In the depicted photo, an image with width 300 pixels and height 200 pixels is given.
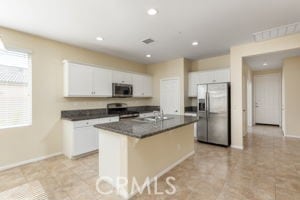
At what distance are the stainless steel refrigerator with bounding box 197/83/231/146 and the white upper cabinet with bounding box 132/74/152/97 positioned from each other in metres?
2.00

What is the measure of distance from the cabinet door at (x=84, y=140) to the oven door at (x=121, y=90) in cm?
135

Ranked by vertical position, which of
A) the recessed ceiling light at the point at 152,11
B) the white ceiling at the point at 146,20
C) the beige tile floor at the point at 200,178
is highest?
the white ceiling at the point at 146,20

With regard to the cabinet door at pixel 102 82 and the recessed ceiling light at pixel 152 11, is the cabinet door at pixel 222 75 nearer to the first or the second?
the recessed ceiling light at pixel 152 11

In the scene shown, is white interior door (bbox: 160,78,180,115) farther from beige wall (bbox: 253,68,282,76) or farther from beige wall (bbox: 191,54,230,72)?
beige wall (bbox: 253,68,282,76)

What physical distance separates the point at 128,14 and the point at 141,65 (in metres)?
3.64

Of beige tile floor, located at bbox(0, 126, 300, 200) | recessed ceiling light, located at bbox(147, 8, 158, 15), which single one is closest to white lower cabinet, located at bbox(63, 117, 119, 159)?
beige tile floor, located at bbox(0, 126, 300, 200)

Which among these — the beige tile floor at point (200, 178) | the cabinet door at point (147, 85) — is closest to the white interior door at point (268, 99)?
the beige tile floor at point (200, 178)

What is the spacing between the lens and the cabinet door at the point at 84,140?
358 cm

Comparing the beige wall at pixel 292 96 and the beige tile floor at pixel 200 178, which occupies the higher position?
the beige wall at pixel 292 96

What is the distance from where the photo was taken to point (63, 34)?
3443 mm

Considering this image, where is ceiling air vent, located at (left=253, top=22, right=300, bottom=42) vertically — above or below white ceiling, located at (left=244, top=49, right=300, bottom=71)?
above

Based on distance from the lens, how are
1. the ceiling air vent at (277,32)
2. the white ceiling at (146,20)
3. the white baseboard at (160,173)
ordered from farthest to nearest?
the ceiling air vent at (277,32) < the white ceiling at (146,20) < the white baseboard at (160,173)

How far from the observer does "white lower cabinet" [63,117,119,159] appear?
3.55 metres

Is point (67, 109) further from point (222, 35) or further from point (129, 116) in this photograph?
point (222, 35)
